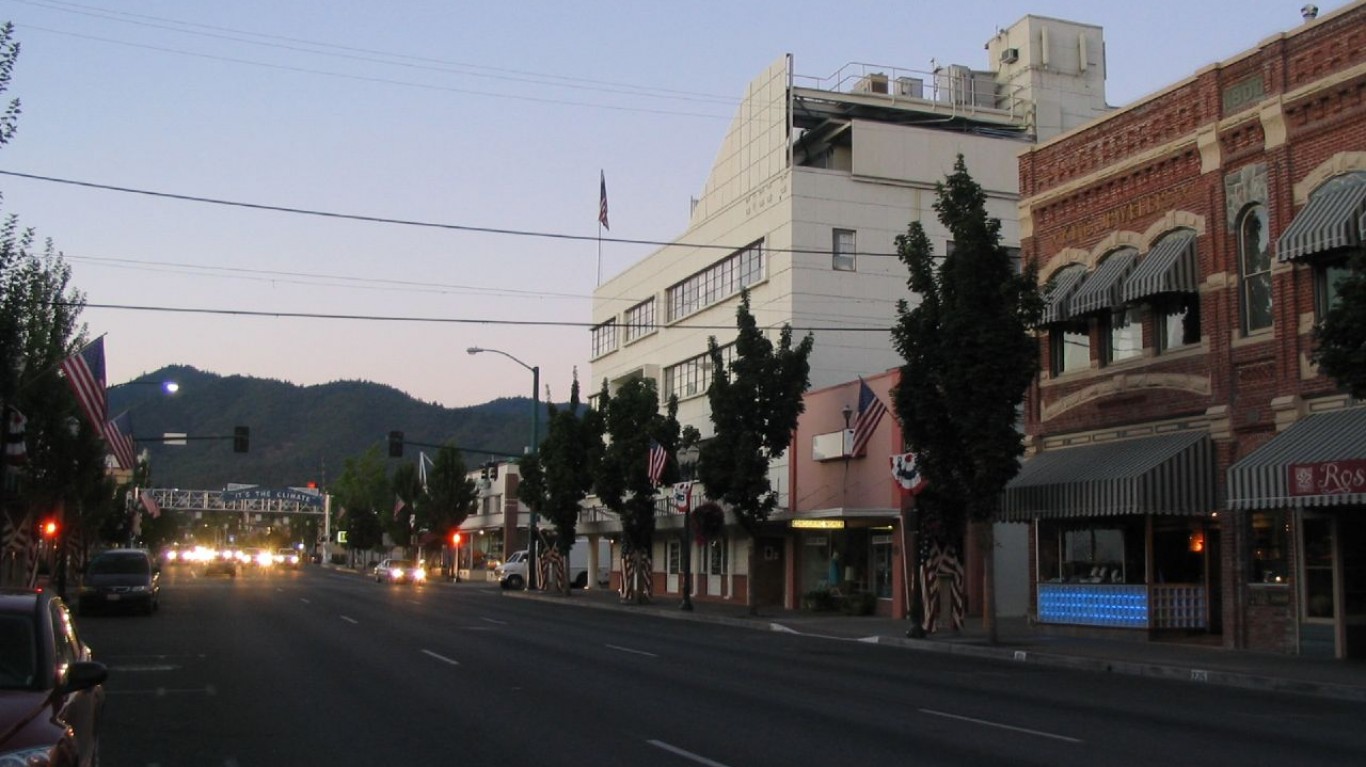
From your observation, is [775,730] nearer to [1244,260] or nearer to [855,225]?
[1244,260]

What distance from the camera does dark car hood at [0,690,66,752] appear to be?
22.2 feet

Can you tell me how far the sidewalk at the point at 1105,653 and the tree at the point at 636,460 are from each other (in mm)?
7837

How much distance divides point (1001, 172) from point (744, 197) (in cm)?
973

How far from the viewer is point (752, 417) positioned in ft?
123

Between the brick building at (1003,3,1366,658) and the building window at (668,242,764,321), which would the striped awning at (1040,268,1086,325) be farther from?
the building window at (668,242,764,321)

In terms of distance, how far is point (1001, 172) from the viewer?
164ft

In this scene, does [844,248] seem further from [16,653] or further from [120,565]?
[16,653]

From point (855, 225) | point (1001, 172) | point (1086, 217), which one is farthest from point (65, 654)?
point (1001, 172)

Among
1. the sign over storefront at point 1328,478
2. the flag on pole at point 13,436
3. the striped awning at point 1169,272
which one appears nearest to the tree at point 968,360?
the striped awning at point 1169,272

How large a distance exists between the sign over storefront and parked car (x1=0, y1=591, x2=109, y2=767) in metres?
17.6

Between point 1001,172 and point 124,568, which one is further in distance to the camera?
point 1001,172

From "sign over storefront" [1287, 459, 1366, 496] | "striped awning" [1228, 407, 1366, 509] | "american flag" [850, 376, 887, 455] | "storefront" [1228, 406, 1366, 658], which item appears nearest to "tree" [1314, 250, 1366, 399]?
"sign over storefront" [1287, 459, 1366, 496]

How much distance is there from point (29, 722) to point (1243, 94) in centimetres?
2386

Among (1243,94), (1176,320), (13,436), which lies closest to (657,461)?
(13,436)
